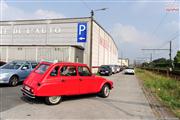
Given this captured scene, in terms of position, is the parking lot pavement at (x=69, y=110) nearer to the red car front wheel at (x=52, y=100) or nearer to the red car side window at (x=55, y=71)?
the red car front wheel at (x=52, y=100)

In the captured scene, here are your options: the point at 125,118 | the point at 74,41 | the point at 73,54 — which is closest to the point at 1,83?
the point at 125,118

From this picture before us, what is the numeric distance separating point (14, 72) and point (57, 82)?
21.9 feet

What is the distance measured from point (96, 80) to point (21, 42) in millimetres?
36286

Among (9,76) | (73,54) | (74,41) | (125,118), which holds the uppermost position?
(74,41)

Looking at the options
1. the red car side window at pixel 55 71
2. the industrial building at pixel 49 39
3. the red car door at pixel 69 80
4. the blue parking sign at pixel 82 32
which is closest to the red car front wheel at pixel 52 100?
the red car door at pixel 69 80

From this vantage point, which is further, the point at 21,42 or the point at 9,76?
the point at 21,42

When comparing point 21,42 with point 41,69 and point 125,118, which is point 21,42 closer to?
point 41,69

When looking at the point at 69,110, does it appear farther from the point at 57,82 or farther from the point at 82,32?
the point at 82,32

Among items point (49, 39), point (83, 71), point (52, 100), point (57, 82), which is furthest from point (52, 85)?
point (49, 39)

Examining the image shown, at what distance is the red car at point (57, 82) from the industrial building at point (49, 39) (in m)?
23.8

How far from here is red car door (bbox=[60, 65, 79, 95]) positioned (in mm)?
9328

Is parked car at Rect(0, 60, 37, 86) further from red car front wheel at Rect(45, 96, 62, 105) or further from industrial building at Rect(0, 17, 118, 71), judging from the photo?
industrial building at Rect(0, 17, 118, 71)

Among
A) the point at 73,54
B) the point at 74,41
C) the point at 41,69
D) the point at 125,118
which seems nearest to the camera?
the point at 125,118

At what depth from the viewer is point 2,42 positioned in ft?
150
